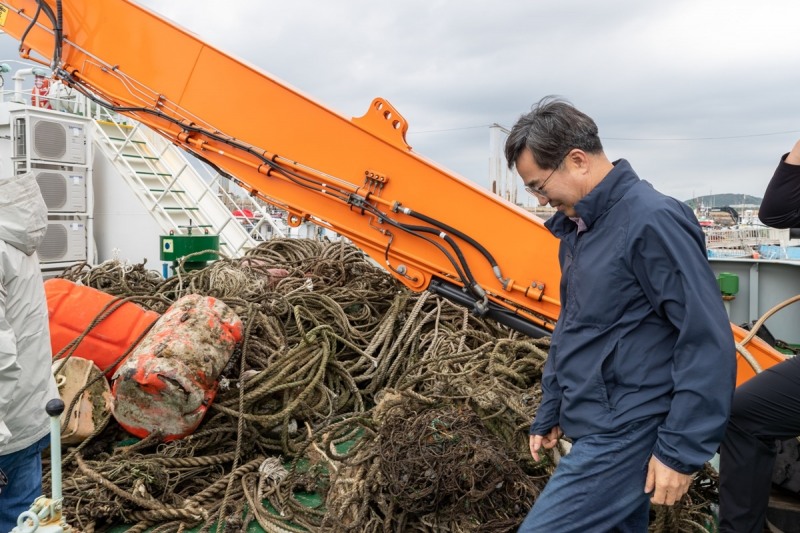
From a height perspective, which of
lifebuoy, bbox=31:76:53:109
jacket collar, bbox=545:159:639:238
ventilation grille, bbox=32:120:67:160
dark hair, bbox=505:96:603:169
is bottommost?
jacket collar, bbox=545:159:639:238

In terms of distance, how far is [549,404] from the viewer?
1827 mm

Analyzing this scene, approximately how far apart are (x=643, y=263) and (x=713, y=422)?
40 centimetres

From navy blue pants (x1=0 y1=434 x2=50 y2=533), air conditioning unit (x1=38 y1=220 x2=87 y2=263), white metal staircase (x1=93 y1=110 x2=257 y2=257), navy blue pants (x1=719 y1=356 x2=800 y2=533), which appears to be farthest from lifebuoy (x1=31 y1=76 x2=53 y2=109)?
navy blue pants (x1=719 y1=356 x2=800 y2=533)

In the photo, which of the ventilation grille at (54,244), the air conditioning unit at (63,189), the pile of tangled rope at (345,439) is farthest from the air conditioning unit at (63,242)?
the pile of tangled rope at (345,439)

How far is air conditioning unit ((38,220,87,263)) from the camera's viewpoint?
23.2 ft

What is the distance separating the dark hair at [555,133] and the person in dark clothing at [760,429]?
35.4 inches

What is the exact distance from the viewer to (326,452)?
2707 millimetres

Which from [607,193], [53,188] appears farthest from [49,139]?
[607,193]

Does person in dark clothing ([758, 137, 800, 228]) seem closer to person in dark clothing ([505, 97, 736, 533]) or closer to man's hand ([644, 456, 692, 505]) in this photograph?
person in dark clothing ([505, 97, 736, 533])

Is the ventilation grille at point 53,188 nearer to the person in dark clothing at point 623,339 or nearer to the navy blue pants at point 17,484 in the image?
the navy blue pants at point 17,484

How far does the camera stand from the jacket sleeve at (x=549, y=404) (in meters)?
1.81

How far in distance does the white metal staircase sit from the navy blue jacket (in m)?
6.33

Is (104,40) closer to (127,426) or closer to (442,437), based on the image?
(127,426)

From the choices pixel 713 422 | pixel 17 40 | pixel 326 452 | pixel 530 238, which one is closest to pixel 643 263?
pixel 713 422
